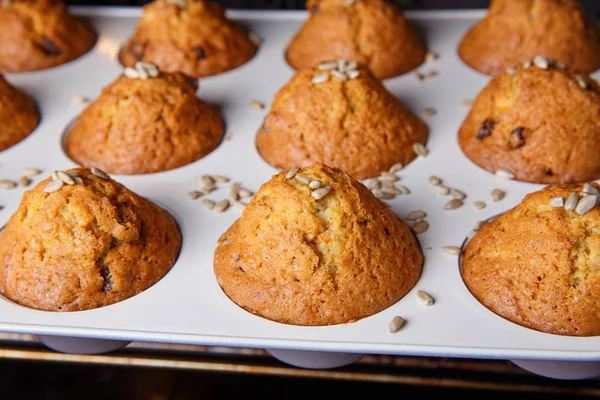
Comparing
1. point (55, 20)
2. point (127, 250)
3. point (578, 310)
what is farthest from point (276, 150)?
point (55, 20)

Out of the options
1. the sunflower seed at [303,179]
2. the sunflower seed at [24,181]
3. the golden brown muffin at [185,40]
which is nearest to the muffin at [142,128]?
the sunflower seed at [24,181]

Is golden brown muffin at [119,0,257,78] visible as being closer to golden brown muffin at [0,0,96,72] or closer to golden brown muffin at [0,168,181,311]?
golden brown muffin at [0,0,96,72]

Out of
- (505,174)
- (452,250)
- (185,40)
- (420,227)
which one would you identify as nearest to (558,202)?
(452,250)

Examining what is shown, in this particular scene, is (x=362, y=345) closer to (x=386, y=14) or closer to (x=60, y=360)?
(x=60, y=360)

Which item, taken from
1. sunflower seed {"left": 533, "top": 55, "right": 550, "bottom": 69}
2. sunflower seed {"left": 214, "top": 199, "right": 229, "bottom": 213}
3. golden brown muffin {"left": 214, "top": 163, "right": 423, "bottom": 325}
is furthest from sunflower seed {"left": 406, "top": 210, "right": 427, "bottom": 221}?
sunflower seed {"left": 533, "top": 55, "right": 550, "bottom": 69}

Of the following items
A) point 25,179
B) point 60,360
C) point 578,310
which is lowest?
point 60,360

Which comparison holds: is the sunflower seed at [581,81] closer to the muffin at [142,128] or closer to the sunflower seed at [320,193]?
the sunflower seed at [320,193]
